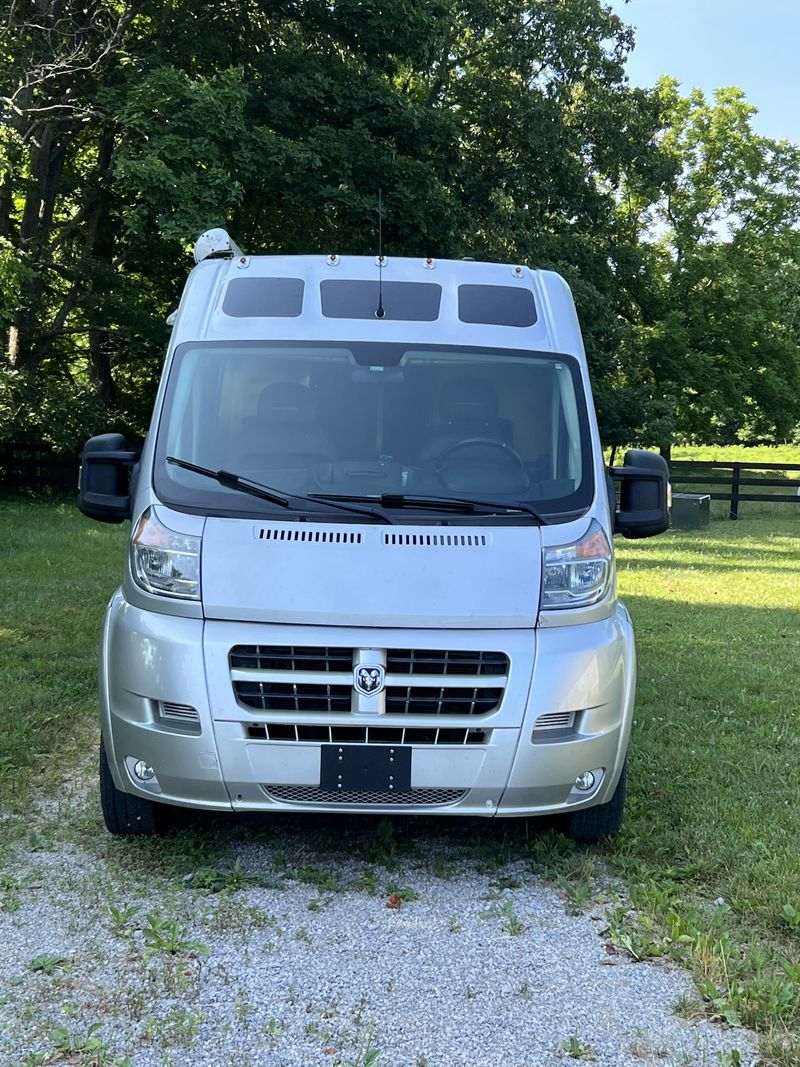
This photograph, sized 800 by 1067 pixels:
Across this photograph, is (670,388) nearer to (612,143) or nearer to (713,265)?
(713,265)

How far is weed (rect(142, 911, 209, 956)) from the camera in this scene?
3.59 metres

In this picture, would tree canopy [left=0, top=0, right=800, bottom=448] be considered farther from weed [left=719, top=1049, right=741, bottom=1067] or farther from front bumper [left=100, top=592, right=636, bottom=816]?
weed [left=719, top=1049, right=741, bottom=1067]

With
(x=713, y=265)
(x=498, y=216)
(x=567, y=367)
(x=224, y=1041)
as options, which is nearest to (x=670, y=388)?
(x=713, y=265)

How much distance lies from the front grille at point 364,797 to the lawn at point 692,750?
2.46 ft

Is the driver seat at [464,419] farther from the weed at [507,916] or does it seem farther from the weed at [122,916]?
the weed at [122,916]

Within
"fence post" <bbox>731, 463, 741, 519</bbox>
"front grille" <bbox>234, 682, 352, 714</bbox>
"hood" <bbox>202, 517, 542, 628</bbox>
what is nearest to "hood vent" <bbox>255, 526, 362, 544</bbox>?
"hood" <bbox>202, 517, 542, 628</bbox>

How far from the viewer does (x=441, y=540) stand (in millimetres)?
4172

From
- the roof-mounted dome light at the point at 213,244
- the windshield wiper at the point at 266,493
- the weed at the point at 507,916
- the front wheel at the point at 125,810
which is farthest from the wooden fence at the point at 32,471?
the weed at the point at 507,916

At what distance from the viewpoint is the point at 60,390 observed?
23.5 m

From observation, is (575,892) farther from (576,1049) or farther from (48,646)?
(48,646)

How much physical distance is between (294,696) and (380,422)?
4.32 ft

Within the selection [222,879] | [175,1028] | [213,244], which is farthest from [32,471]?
[175,1028]

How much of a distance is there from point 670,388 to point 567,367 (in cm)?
3063

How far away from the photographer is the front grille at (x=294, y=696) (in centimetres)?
400
